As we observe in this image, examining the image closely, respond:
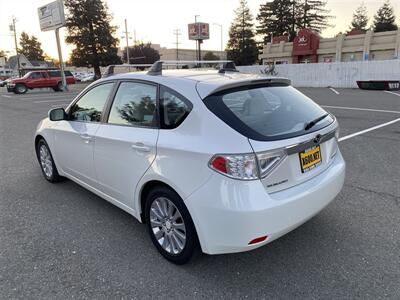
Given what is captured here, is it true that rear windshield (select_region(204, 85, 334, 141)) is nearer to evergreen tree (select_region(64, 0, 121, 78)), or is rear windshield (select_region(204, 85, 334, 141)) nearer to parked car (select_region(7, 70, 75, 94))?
parked car (select_region(7, 70, 75, 94))

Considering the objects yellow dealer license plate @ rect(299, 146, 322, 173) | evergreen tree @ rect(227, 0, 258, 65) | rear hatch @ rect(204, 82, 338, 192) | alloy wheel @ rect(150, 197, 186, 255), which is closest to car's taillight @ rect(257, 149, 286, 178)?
rear hatch @ rect(204, 82, 338, 192)

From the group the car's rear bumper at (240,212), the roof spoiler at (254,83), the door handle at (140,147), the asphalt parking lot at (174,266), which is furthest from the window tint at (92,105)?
the car's rear bumper at (240,212)

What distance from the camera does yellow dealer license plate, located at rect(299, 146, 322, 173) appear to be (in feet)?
8.87

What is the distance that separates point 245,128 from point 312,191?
78 centimetres

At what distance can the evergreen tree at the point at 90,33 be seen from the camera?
165 ft

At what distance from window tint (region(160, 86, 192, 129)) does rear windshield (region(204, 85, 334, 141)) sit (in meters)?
0.21

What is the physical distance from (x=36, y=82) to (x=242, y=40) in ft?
160

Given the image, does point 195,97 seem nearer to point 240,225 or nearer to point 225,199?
point 225,199

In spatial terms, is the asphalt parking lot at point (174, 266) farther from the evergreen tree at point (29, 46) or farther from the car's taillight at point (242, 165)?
the evergreen tree at point (29, 46)

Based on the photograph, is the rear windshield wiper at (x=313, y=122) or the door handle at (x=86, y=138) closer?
the rear windshield wiper at (x=313, y=122)

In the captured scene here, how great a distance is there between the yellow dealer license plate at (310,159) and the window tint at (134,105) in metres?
1.28

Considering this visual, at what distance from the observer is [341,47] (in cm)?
4084

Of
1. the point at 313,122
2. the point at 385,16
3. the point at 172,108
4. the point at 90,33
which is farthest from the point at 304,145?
the point at 385,16

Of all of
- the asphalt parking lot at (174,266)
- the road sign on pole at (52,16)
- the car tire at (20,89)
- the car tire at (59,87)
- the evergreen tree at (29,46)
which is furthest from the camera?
the evergreen tree at (29,46)
